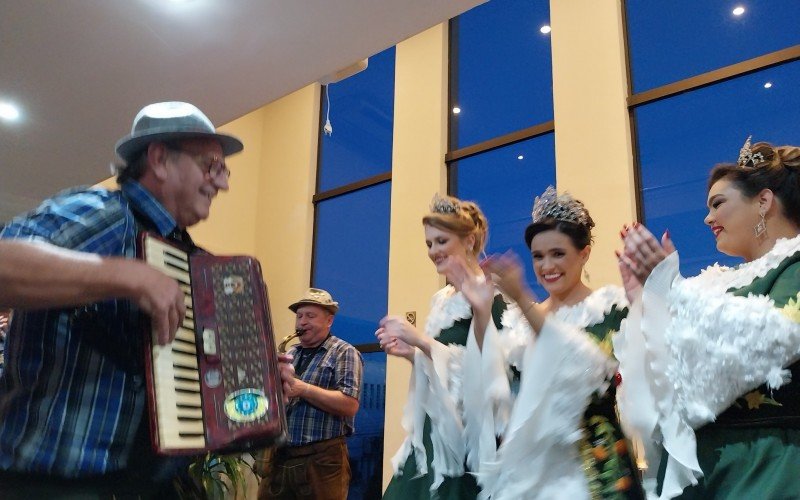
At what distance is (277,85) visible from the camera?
2410 mm

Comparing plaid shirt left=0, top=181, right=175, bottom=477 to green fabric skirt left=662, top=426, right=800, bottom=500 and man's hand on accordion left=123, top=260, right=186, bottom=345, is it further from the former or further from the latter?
green fabric skirt left=662, top=426, right=800, bottom=500

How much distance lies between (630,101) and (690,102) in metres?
0.31

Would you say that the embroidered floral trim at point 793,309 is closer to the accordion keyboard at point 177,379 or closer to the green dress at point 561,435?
the green dress at point 561,435

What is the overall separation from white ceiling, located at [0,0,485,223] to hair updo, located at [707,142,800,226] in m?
0.92

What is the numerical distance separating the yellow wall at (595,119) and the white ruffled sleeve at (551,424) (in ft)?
4.95

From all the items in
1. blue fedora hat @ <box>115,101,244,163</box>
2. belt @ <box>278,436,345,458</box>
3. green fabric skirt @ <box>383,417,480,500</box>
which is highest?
blue fedora hat @ <box>115,101,244,163</box>

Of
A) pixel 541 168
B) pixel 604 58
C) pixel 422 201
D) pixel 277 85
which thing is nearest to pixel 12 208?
pixel 277 85

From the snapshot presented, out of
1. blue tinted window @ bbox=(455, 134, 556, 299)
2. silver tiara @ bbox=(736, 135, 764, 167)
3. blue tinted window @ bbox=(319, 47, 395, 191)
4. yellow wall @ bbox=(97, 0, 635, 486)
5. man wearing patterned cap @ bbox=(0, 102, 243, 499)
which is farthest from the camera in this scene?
blue tinted window @ bbox=(319, 47, 395, 191)

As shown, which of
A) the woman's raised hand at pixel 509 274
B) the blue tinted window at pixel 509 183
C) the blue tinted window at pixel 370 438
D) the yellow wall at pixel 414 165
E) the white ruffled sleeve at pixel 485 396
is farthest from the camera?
the blue tinted window at pixel 370 438

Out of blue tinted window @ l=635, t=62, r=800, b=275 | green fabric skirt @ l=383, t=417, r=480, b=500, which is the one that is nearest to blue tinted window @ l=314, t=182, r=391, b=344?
blue tinted window @ l=635, t=62, r=800, b=275

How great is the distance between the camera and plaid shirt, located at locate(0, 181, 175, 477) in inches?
39.7

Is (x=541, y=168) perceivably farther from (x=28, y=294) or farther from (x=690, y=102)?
(x=28, y=294)

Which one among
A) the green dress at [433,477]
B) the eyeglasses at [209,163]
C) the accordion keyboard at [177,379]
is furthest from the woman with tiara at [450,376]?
the accordion keyboard at [177,379]

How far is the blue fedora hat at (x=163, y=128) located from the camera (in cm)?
129
